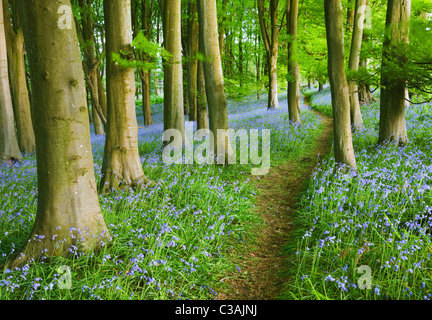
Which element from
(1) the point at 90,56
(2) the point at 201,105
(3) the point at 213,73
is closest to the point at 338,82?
(3) the point at 213,73

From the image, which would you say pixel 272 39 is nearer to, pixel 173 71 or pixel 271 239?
pixel 173 71

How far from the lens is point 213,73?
24.9 ft

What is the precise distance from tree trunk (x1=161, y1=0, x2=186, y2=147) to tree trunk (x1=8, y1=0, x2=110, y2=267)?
194 inches

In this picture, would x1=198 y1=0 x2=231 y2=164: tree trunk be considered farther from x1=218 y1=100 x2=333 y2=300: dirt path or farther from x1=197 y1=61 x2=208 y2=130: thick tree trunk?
x1=197 y1=61 x2=208 y2=130: thick tree trunk

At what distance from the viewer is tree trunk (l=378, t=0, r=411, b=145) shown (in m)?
7.04

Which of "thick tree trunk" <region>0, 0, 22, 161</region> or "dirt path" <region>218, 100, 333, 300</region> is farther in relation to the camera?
"thick tree trunk" <region>0, 0, 22, 161</region>

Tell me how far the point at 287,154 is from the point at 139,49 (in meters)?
5.55

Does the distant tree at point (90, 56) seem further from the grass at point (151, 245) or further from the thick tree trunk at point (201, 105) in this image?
the grass at point (151, 245)

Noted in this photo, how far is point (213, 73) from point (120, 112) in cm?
284

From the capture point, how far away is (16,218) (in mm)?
4586

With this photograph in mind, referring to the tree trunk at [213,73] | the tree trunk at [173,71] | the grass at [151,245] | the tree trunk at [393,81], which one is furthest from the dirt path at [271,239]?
the tree trunk at [173,71]

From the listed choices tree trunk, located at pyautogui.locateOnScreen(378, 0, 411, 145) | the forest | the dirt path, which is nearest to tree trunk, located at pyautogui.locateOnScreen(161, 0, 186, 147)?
the forest
